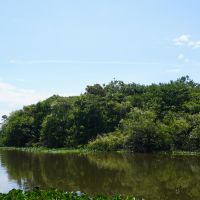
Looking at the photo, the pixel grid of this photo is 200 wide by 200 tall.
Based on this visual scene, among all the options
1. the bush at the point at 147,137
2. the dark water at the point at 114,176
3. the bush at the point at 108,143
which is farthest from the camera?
the bush at the point at 108,143

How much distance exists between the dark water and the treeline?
9.97m

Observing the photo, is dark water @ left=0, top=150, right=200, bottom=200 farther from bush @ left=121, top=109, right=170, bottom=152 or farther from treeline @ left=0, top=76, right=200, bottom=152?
Result: treeline @ left=0, top=76, right=200, bottom=152

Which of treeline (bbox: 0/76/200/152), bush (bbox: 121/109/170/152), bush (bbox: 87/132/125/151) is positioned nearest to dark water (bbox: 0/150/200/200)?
bush (bbox: 121/109/170/152)

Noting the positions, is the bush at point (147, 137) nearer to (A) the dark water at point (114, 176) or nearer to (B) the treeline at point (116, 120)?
(B) the treeline at point (116, 120)

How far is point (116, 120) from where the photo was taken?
62.8 metres

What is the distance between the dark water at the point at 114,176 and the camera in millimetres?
24906

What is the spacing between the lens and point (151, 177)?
30031mm

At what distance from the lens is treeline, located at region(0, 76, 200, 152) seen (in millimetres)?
51312

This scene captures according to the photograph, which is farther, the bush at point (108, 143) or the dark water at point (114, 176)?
the bush at point (108, 143)

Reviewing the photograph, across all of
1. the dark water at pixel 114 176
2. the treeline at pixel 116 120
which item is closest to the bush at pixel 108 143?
the treeline at pixel 116 120

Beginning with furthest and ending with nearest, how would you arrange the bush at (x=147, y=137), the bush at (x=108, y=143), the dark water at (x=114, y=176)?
the bush at (x=108, y=143) → the bush at (x=147, y=137) → the dark water at (x=114, y=176)

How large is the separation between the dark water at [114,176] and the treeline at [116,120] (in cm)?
997

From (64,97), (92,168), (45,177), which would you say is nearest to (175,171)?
(92,168)

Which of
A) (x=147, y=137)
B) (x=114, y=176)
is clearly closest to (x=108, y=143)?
(x=147, y=137)
